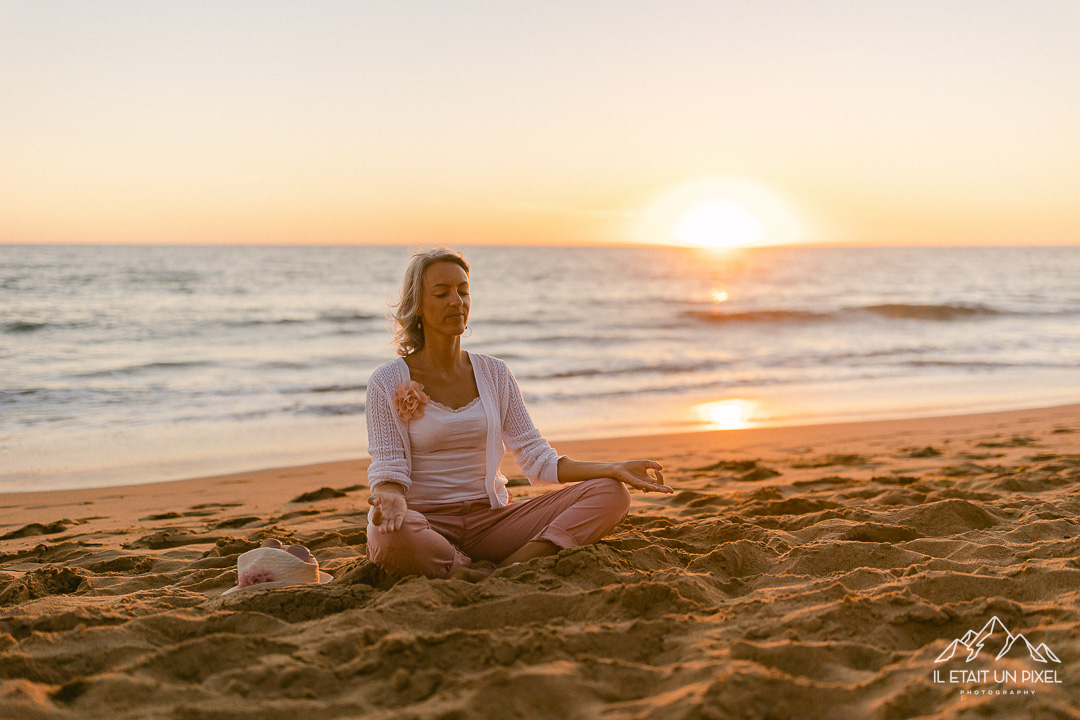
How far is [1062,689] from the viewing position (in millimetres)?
2064

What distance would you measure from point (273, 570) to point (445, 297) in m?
1.43

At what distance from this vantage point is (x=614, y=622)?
2.62 meters

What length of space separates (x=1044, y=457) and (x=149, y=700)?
20.8 feet

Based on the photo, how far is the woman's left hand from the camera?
3.46 metres

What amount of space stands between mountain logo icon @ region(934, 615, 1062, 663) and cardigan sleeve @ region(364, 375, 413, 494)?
Answer: 2.14 meters

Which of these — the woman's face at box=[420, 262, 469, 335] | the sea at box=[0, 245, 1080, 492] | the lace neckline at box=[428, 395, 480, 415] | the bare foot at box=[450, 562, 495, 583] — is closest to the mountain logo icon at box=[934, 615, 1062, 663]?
the bare foot at box=[450, 562, 495, 583]

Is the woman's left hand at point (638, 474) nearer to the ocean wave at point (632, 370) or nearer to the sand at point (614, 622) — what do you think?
the sand at point (614, 622)

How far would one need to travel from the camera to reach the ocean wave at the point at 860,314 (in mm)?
22672

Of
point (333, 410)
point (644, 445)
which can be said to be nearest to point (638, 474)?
point (644, 445)

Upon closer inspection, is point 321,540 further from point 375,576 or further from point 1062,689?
point 1062,689

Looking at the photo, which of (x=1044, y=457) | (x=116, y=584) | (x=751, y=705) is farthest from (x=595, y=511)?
(x=1044, y=457)

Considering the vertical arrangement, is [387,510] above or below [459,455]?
below

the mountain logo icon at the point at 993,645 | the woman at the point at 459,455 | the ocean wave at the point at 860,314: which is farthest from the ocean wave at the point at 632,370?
the mountain logo icon at the point at 993,645

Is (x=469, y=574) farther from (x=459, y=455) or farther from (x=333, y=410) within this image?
(x=333, y=410)
